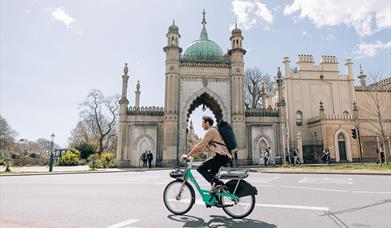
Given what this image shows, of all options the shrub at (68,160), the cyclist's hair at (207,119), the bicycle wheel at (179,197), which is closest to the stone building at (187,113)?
the shrub at (68,160)

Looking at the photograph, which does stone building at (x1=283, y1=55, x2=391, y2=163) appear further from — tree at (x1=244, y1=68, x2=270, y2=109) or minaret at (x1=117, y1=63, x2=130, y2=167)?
minaret at (x1=117, y1=63, x2=130, y2=167)

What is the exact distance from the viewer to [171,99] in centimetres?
2919

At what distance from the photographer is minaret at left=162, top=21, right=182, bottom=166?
27.7 m

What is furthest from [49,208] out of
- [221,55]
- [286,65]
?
[286,65]

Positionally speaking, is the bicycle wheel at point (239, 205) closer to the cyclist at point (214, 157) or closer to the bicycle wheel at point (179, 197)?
the cyclist at point (214, 157)

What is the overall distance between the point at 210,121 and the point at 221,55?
31.3 metres

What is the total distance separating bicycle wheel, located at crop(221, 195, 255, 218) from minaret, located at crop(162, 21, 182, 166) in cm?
2311

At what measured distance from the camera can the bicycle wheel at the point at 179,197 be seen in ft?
16.3

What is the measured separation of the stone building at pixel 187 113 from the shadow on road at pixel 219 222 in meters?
23.1

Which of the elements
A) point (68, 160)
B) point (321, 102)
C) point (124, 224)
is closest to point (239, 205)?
point (124, 224)

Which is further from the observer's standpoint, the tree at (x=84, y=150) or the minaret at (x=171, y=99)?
the tree at (x=84, y=150)

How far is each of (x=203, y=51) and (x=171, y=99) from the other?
9397mm

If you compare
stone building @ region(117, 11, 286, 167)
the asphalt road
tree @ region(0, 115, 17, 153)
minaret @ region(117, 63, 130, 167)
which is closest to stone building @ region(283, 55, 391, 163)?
stone building @ region(117, 11, 286, 167)

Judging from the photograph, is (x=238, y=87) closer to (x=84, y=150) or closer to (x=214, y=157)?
(x=214, y=157)
